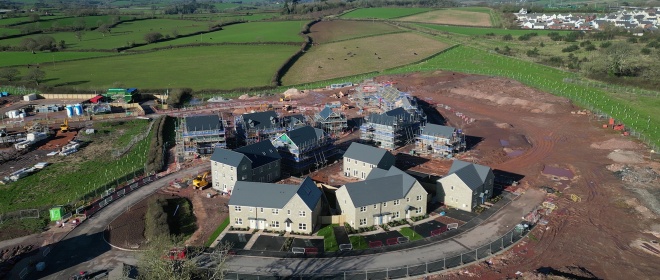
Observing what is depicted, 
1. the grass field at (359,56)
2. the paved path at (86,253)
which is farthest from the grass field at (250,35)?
the paved path at (86,253)

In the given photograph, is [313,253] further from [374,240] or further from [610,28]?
[610,28]

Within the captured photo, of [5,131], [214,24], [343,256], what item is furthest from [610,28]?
[5,131]

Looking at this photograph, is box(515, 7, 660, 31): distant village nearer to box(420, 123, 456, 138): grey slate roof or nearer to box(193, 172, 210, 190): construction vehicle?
box(420, 123, 456, 138): grey slate roof

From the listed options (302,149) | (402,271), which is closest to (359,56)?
(302,149)

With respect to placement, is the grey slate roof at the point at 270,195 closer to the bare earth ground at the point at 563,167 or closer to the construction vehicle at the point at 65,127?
the bare earth ground at the point at 563,167

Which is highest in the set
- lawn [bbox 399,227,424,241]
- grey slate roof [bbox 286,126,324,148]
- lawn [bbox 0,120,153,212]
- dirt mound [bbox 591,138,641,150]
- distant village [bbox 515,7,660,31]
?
distant village [bbox 515,7,660,31]

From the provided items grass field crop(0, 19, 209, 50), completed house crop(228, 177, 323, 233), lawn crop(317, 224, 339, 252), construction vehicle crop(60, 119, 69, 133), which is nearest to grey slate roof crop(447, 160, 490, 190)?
lawn crop(317, 224, 339, 252)

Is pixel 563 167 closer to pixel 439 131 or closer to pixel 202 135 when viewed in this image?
pixel 439 131
